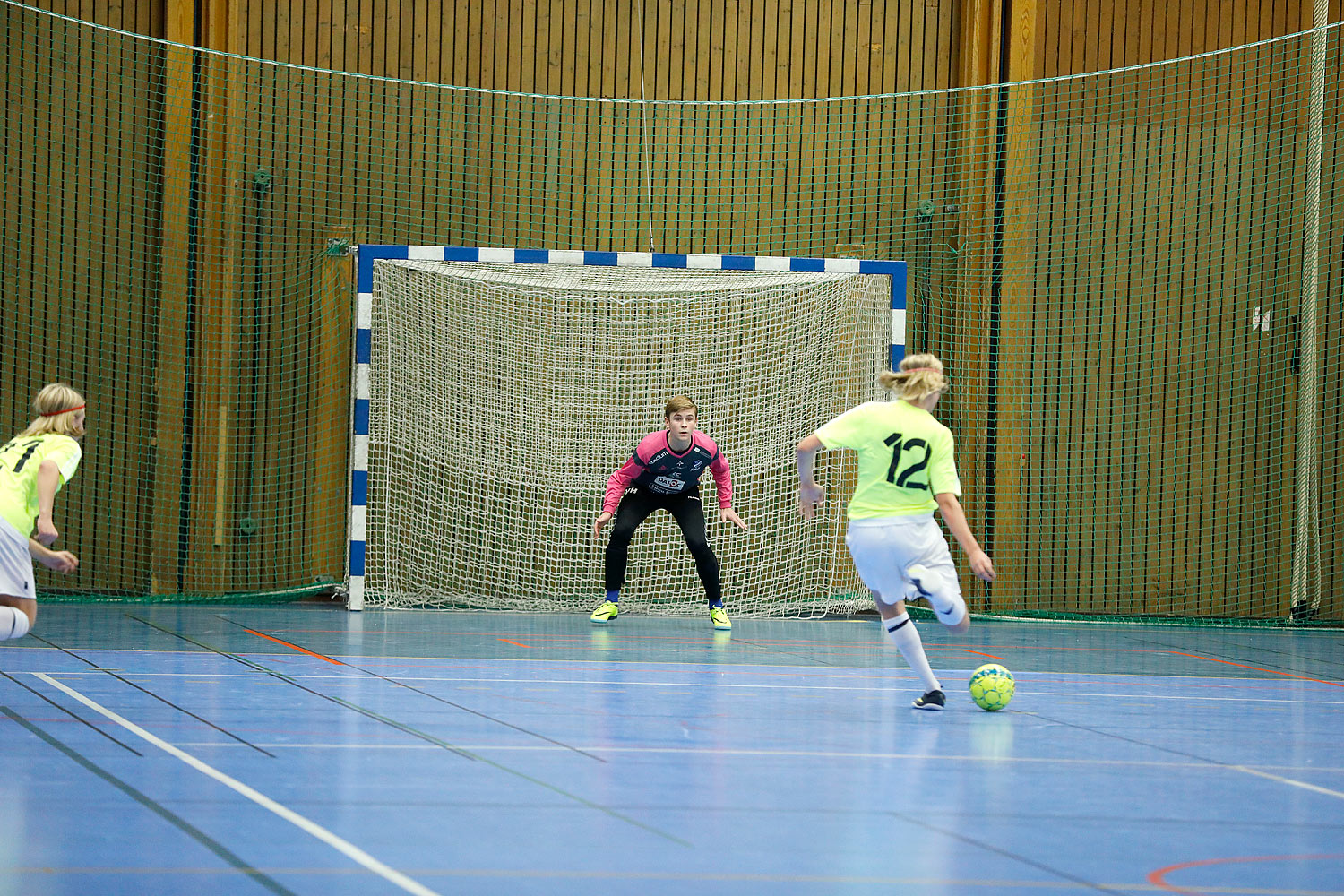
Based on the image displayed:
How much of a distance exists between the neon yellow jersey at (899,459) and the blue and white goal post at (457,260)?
5545 millimetres

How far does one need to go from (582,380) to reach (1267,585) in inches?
288

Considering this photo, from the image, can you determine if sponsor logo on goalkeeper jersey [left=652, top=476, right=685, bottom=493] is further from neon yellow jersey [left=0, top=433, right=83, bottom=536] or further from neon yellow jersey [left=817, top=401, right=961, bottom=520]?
neon yellow jersey [left=0, top=433, right=83, bottom=536]

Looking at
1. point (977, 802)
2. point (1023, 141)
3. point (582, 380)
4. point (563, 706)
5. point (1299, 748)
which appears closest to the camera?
point (977, 802)

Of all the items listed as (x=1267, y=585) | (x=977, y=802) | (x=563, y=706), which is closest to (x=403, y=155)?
(x=563, y=706)

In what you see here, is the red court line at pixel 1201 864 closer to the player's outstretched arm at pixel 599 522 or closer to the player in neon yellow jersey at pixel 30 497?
the player in neon yellow jersey at pixel 30 497

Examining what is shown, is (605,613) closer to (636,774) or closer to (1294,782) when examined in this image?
(636,774)

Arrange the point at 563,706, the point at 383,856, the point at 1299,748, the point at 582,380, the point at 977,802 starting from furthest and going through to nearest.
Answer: the point at 582,380 → the point at 563,706 → the point at 1299,748 → the point at 977,802 → the point at 383,856

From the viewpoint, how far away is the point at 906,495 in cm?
690

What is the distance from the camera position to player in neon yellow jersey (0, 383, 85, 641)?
6.31 metres

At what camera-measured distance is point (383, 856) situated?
371 centimetres

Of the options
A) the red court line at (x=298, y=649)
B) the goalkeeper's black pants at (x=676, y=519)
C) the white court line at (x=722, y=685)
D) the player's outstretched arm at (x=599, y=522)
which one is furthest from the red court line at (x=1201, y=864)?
the goalkeeper's black pants at (x=676, y=519)

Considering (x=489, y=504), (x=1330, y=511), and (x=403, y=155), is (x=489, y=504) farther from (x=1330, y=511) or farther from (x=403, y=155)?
(x=1330, y=511)

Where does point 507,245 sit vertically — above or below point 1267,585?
above

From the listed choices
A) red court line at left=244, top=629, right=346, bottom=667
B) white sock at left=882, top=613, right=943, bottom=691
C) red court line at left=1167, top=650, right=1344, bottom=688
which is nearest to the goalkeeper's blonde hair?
white sock at left=882, top=613, right=943, bottom=691
